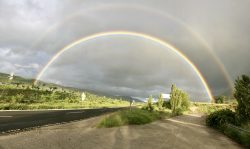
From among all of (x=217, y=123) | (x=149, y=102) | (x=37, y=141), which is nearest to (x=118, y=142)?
(x=37, y=141)

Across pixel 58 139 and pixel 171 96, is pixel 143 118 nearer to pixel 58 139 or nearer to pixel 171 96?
pixel 58 139

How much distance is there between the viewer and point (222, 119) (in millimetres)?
23156

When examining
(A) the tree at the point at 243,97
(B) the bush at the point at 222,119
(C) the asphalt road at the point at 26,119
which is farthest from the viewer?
(B) the bush at the point at 222,119

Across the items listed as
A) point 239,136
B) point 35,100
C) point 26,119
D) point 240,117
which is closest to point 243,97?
point 240,117

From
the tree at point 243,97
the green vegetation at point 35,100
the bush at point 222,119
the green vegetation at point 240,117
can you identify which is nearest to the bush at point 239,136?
the green vegetation at point 240,117

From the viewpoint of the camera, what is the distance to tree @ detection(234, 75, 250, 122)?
61.0ft

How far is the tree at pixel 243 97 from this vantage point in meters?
18.6

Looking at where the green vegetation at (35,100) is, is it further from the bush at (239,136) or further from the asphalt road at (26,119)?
the bush at (239,136)

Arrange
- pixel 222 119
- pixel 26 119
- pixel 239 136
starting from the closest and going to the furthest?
pixel 239 136 → pixel 26 119 → pixel 222 119

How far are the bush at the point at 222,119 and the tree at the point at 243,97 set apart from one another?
2.03 m

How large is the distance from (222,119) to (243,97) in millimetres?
4763

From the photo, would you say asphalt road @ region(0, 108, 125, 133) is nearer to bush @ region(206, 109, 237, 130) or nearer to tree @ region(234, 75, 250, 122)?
bush @ region(206, 109, 237, 130)

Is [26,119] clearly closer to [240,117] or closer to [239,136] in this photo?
[239,136]

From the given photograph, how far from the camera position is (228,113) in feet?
78.9
